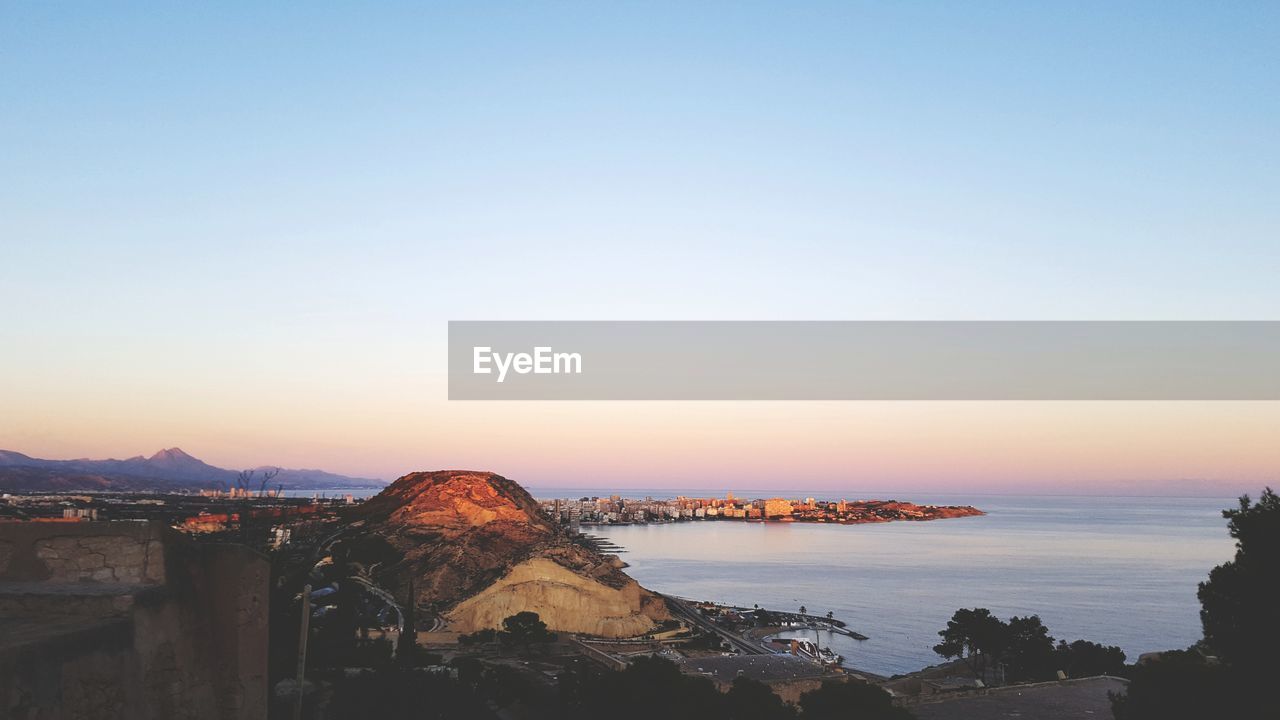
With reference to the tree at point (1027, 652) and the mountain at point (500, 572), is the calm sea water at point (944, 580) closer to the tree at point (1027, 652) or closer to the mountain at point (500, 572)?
the tree at point (1027, 652)

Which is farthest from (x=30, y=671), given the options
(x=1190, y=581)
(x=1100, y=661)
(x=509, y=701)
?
(x=1190, y=581)


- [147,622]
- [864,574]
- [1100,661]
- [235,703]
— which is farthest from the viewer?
[864,574]

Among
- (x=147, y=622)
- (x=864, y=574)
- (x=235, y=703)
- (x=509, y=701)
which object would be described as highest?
(x=147, y=622)

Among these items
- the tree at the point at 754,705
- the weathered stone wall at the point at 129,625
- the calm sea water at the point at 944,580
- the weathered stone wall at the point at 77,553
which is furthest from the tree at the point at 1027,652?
the weathered stone wall at the point at 77,553

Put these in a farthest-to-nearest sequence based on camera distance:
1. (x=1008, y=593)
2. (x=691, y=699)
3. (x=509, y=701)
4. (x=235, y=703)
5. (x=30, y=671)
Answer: (x=1008, y=593), (x=509, y=701), (x=691, y=699), (x=235, y=703), (x=30, y=671)

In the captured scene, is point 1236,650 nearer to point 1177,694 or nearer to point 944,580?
point 1177,694

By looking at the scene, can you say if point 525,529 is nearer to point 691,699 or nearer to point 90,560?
point 691,699

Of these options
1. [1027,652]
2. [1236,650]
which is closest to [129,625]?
[1236,650]
